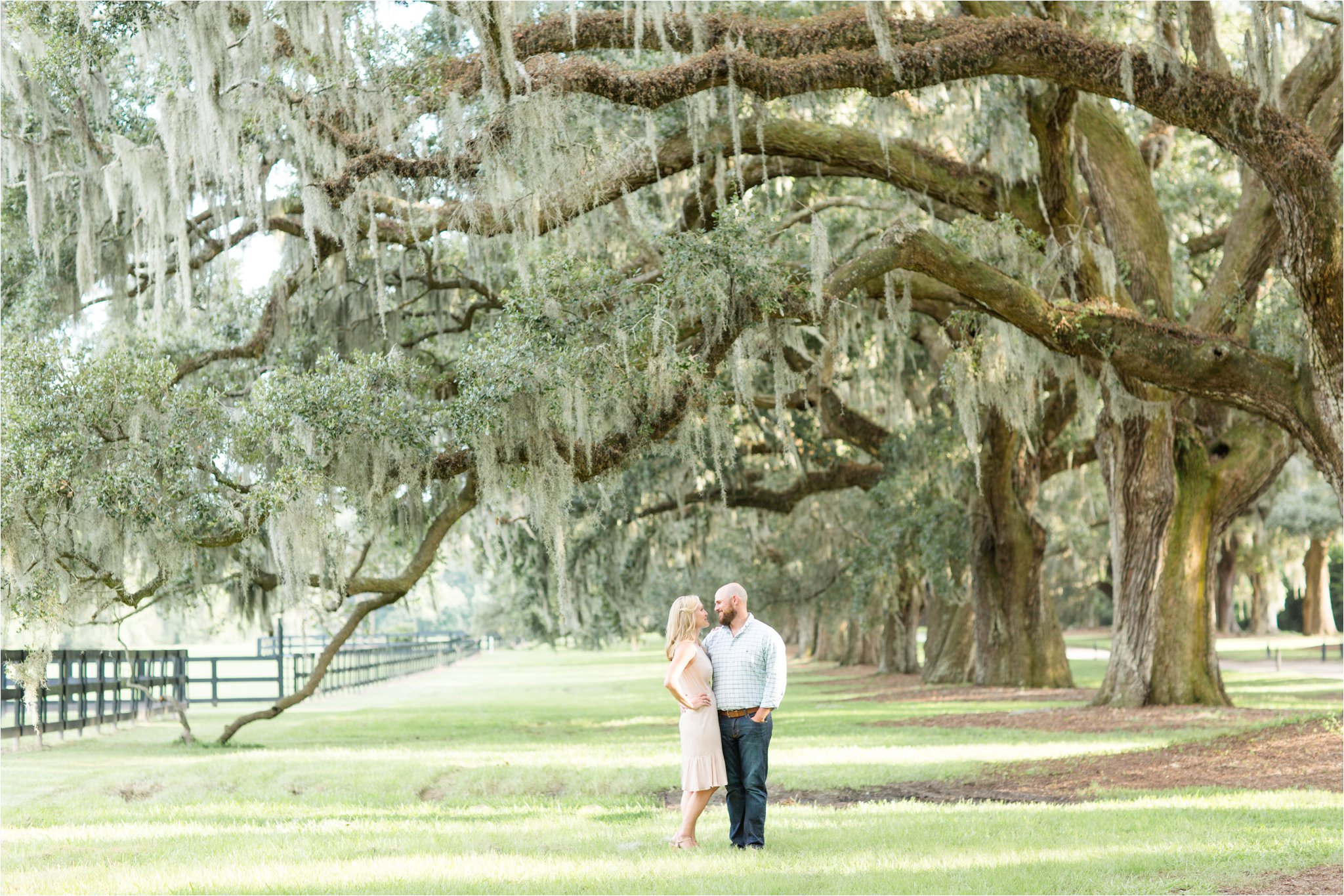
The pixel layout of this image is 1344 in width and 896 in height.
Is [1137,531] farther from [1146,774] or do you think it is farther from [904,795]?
[904,795]

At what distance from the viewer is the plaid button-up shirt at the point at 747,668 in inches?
262

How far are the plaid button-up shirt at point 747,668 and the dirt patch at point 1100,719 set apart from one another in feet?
24.8

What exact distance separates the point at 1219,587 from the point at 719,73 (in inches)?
1636

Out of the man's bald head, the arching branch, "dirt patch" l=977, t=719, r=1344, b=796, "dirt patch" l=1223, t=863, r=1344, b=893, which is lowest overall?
"dirt patch" l=977, t=719, r=1344, b=796

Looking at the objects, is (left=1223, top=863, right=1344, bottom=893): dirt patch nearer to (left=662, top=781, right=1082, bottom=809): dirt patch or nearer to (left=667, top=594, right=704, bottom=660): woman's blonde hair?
(left=662, top=781, right=1082, bottom=809): dirt patch

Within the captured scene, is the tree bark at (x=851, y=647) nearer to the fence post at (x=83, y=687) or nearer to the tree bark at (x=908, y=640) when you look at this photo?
the tree bark at (x=908, y=640)

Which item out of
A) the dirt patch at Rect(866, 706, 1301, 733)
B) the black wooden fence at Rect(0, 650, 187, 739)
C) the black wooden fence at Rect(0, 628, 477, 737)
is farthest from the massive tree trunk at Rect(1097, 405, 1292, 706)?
the black wooden fence at Rect(0, 650, 187, 739)

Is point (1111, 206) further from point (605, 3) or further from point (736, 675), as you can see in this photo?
point (736, 675)

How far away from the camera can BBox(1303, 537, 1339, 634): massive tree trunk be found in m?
43.6

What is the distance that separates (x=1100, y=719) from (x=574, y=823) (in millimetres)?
8439

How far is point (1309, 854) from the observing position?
637 cm

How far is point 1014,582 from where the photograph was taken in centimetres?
2044

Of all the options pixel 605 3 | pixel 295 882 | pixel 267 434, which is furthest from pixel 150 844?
pixel 605 3

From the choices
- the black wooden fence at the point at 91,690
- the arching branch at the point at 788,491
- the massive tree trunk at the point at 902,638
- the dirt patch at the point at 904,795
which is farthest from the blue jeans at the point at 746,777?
the massive tree trunk at the point at 902,638
